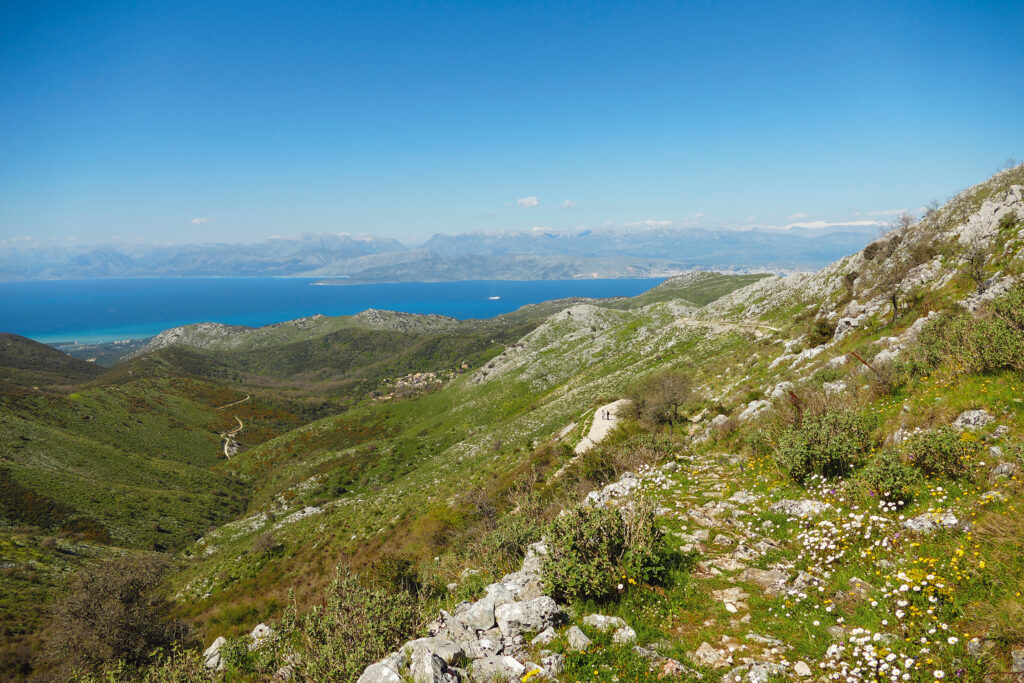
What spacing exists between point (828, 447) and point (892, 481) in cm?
257

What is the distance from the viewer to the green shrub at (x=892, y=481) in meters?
8.83

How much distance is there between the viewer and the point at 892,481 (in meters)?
8.85

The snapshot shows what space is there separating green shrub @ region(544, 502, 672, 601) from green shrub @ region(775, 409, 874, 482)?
525 centimetres

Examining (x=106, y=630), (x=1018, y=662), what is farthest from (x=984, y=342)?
(x=106, y=630)

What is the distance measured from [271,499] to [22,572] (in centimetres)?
4442

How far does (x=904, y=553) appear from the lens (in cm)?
751

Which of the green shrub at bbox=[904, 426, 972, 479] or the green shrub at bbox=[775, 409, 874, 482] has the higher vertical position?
the green shrub at bbox=[904, 426, 972, 479]

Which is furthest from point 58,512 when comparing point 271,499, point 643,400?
point 643,400

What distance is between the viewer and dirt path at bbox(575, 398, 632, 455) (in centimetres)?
3407

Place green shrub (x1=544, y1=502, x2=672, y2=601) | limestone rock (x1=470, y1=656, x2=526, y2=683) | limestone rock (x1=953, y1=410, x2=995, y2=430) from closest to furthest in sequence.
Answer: limestone rock (x1=470, y1=656, x2=526, y2=683)
green shrub (x1=544, y1=502, x2=672, y2=601)
limestone rock (x1=953, y1=410, x2=995, y2=430)

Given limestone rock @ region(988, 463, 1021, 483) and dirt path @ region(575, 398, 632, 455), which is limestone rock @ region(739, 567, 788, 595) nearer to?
limestone rock @ region(988, 463, 1021, 483)

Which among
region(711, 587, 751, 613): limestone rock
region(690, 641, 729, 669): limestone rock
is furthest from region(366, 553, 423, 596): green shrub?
region(711, 587, 751, 613): limestone rock

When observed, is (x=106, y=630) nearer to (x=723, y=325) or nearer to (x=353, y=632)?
(x=353, y=632)

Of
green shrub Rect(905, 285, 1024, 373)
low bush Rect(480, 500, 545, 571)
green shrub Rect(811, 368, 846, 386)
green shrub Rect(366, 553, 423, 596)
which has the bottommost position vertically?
green shrub Rect(366, 553, 423, 596)
